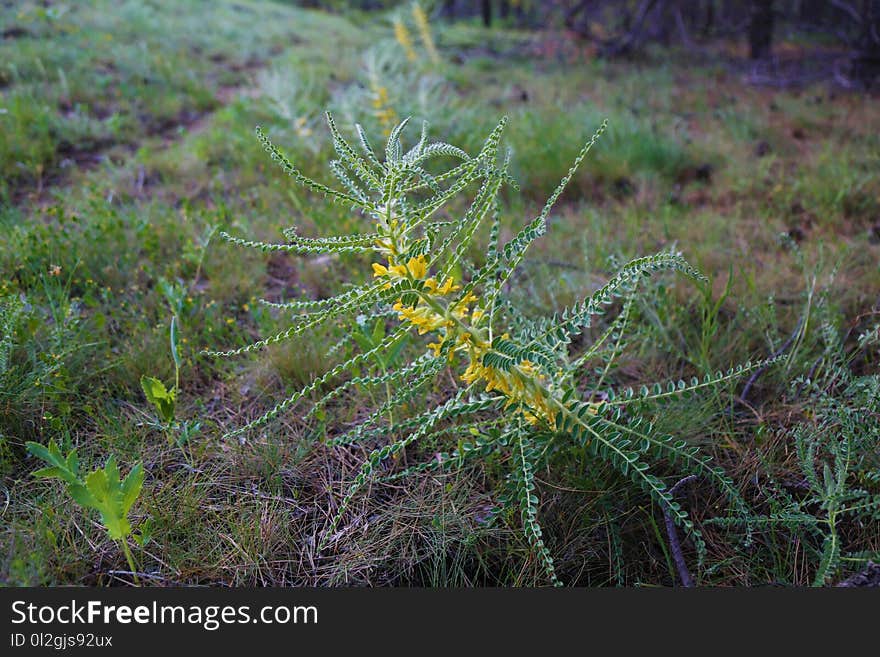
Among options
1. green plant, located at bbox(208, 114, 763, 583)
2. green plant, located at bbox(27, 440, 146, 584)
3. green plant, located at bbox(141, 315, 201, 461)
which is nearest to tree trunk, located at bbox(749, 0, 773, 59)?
green plant, located at bbox(208, 114, 763, 583)

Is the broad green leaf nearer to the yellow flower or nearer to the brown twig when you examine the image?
the yellow flower

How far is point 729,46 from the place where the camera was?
10.6 meters

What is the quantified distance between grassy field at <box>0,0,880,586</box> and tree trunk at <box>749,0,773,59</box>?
286cm

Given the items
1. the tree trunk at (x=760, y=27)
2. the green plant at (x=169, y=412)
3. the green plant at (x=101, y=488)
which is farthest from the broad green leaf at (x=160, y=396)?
the tree trunk at (x=760, y=27)

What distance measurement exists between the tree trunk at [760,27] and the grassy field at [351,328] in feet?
9.38

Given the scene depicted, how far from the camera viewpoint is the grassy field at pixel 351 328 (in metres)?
1.67

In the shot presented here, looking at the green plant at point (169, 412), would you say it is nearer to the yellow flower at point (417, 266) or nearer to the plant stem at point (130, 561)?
the plant stem at point (130, 561)

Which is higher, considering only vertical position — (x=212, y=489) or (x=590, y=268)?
(x=590, y=268)

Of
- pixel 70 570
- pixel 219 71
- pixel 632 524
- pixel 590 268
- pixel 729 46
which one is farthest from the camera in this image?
pixel 729 46

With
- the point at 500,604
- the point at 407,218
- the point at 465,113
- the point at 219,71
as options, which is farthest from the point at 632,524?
the point at 219,71

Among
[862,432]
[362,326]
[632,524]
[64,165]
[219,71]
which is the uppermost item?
[219,71]

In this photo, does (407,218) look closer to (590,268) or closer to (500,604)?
(500,604)

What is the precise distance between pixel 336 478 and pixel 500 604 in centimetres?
71

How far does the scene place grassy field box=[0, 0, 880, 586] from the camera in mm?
1669
